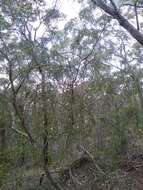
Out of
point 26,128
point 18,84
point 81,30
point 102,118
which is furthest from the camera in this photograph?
point 81,30

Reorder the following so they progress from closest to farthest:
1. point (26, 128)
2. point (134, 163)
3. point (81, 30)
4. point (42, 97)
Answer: point (42, 97), point (26, 128), point (134, 163), point (81, 30)

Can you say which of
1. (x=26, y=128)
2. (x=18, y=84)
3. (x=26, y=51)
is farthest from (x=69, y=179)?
(x=26, y=51)

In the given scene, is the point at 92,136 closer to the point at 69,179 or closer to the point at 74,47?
the point at 69,179

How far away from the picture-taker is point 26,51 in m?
7.75

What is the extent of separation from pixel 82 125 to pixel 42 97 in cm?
84

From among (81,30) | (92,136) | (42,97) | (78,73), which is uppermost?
(81,30)

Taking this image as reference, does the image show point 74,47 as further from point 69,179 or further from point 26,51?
point 69,179

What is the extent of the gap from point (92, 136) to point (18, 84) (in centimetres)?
179

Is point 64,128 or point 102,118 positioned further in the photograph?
point 102,118

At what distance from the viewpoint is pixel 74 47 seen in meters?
8.53

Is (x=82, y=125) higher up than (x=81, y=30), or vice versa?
(x=81, y=30)

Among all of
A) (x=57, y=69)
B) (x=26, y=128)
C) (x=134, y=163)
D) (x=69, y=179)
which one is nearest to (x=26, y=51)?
(x=57, y=69)

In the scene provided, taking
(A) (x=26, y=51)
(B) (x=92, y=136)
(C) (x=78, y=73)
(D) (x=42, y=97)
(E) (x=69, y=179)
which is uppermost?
(A) (x=26, y=51)

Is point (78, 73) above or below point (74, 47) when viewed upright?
below
